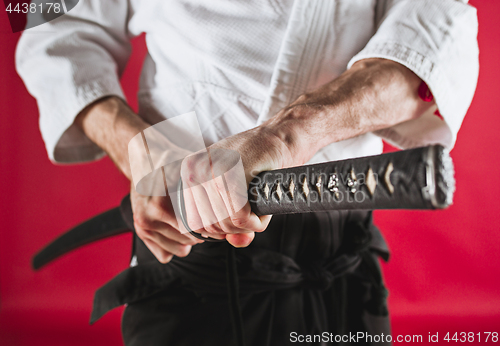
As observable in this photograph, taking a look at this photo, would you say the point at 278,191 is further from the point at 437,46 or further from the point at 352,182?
the point at 437,46

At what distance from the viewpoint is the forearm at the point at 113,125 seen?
0.45m

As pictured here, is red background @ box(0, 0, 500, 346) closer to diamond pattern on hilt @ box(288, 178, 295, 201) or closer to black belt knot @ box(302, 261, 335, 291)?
black belt knot @ box(302, 261, 335, 291)

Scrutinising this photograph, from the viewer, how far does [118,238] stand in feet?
4.01

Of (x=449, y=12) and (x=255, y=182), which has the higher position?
(x=449, y=12)

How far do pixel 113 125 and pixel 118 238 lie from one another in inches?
33.5

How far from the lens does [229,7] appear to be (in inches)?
16.6

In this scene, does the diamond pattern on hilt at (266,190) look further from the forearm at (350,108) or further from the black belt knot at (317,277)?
the black belt knot at (317,277)

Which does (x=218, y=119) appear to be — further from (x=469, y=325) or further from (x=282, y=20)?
(x=469, y=325)

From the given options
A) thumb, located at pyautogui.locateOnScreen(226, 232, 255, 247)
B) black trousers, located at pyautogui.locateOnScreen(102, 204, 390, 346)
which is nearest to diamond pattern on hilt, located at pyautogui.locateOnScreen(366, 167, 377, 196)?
thumb, located at pyautogui.locateOnScreen(226, 232, 255, 247)

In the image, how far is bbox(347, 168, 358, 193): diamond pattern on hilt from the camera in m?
0.20

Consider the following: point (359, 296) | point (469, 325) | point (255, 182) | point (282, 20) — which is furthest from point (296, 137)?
point (469, 325)

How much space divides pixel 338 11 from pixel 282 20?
63 millimetres

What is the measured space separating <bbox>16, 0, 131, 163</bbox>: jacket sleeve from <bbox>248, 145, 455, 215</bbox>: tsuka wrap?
33 cm

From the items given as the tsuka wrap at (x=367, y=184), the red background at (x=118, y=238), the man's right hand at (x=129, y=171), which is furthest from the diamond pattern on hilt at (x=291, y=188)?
the red background at (x=118, y=238)
